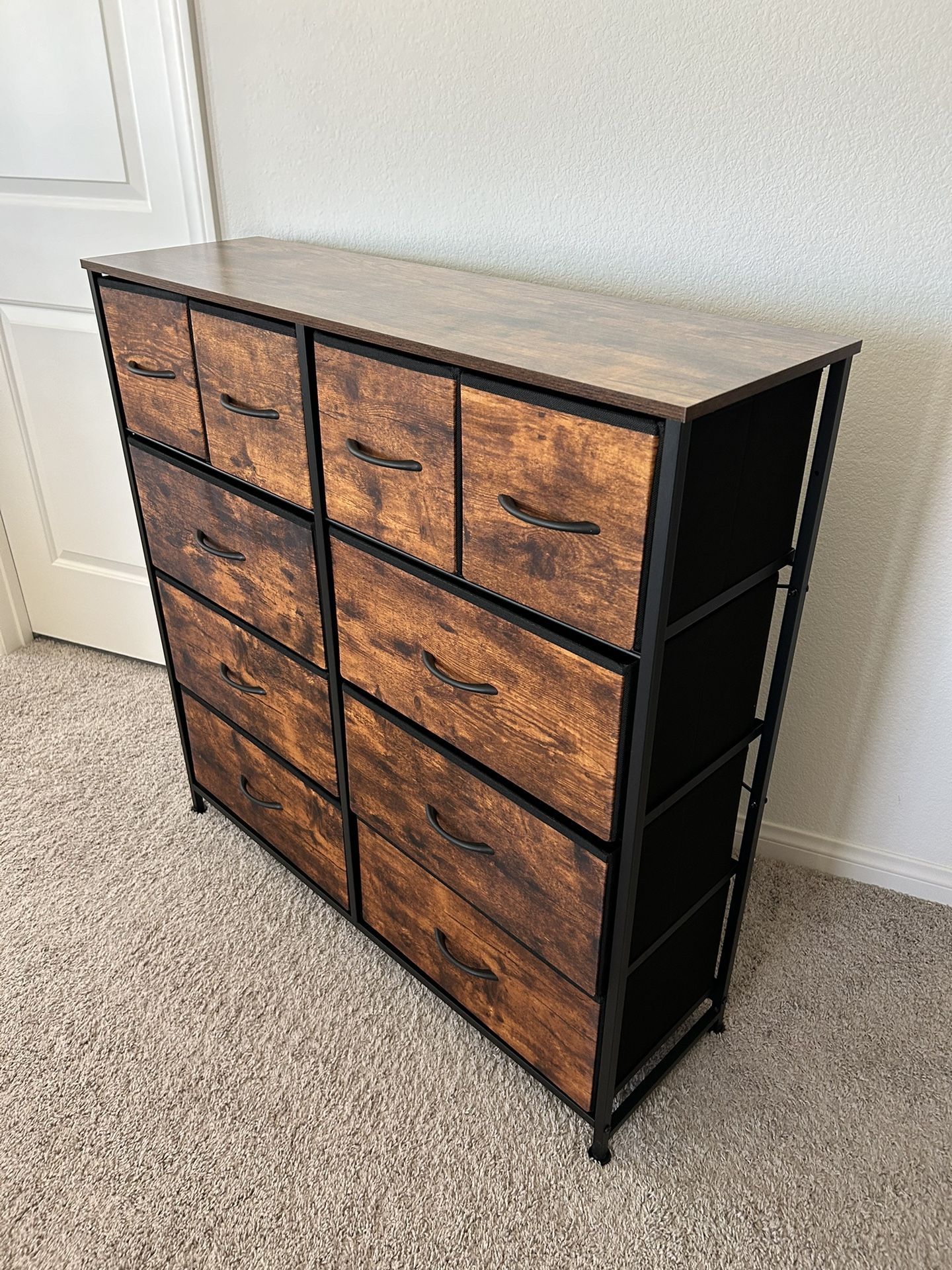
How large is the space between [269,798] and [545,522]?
95 centimetres

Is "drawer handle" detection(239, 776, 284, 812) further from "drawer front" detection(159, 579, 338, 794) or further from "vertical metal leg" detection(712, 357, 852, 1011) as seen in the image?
"vertical metal leg" detection(712, 357, 852, 1011)

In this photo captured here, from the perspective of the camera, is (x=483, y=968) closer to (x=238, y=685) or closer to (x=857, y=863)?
(x=238, y=685)

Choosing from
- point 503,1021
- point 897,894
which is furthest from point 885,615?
point 503,1021

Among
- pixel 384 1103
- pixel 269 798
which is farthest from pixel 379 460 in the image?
pixel 384 1103

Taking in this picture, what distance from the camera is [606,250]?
4.57 ft

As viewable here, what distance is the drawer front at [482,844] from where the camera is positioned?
3.58ft

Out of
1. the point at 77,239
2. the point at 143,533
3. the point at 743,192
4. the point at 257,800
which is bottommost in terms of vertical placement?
the point at 257,800

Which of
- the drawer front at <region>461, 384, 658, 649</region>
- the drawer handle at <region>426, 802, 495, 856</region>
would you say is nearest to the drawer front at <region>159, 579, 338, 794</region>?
the drawer handle at <region>426, 802, 495, 856</region>

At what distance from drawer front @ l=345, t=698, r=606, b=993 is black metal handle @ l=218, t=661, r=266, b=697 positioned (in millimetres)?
239

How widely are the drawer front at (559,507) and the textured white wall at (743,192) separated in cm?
61

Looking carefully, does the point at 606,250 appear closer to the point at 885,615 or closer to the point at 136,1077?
the point at 885,615

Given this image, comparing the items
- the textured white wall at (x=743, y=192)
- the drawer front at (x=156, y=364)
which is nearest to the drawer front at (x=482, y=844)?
the drawer front at (x=156, y=364)

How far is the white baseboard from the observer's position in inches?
65.2

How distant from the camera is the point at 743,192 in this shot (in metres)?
1.27
